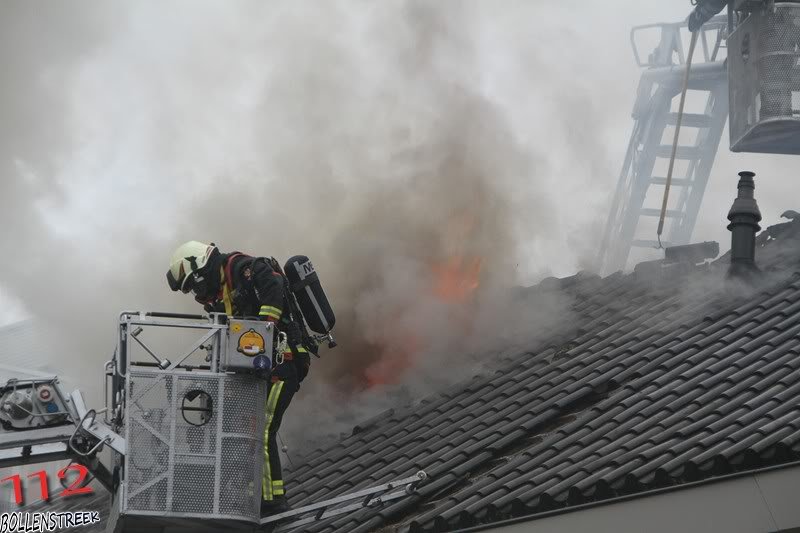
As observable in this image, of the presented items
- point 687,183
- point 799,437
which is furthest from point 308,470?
point 687,183

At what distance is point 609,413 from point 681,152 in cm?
1060

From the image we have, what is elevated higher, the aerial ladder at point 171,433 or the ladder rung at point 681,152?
the ladder rung at point 681,152

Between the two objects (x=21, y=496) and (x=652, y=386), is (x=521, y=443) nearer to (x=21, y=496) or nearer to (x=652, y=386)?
(x=652, y=386)

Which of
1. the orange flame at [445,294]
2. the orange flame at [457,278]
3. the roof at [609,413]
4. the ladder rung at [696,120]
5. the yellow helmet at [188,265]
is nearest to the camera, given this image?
the roof at [609,413]

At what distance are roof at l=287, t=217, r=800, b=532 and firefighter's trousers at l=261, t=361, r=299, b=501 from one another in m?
0.54

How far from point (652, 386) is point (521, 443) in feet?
3.55

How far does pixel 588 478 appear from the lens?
25.7ft

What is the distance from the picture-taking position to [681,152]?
19109 millimetres

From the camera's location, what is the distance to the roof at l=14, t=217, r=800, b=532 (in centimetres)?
778

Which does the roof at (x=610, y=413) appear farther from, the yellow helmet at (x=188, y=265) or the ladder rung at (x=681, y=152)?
the ladder rung at (x=681, y=152)

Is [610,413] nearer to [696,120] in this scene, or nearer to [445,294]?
[445,294]

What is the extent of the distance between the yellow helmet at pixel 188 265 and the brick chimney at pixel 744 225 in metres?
4.82

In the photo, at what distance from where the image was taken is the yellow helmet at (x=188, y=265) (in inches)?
373

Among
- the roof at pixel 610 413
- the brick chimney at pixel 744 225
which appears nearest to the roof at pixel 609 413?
the roof at pixel 610 413
